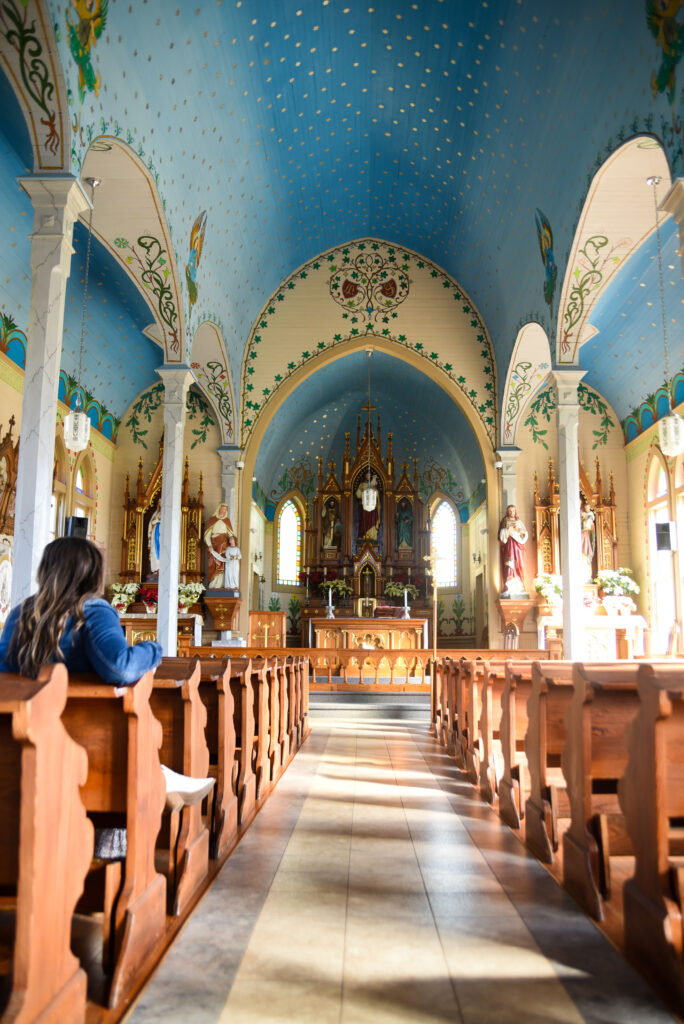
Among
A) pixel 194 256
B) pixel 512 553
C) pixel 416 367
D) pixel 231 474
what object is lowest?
pixel 512 553

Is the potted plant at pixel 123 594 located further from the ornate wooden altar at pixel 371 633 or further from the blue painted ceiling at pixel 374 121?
the blue painted ceiling at pixel 374 121

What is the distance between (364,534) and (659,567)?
723cm

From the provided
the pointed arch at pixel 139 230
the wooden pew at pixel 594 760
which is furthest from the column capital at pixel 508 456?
the wooden pew at pixel 594 760

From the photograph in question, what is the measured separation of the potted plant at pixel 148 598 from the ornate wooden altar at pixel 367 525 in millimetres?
5178

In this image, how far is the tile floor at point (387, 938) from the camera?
229cm

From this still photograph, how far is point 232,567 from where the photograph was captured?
15078mm

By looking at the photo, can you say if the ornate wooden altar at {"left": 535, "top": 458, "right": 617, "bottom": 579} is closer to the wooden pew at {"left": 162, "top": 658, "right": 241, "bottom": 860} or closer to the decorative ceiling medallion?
the decorative ceiling medallion

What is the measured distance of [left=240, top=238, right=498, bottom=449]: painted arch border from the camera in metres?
15.9

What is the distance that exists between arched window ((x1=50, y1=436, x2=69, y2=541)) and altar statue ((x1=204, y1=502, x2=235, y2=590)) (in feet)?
9.23

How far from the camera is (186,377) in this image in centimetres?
1109

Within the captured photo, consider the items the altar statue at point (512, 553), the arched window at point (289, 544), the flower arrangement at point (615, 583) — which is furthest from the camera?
the arched window at point (289, 544)

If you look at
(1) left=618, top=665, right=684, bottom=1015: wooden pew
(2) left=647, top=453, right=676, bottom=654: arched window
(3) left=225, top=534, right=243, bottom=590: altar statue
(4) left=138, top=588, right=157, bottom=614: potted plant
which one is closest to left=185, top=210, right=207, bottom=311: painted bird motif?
(3) left=225, top=534, right=243, bottom=590: altar statue

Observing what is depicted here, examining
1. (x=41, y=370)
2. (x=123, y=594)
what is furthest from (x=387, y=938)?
(x=123, y=594)

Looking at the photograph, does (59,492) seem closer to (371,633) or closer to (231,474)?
(231,474)
